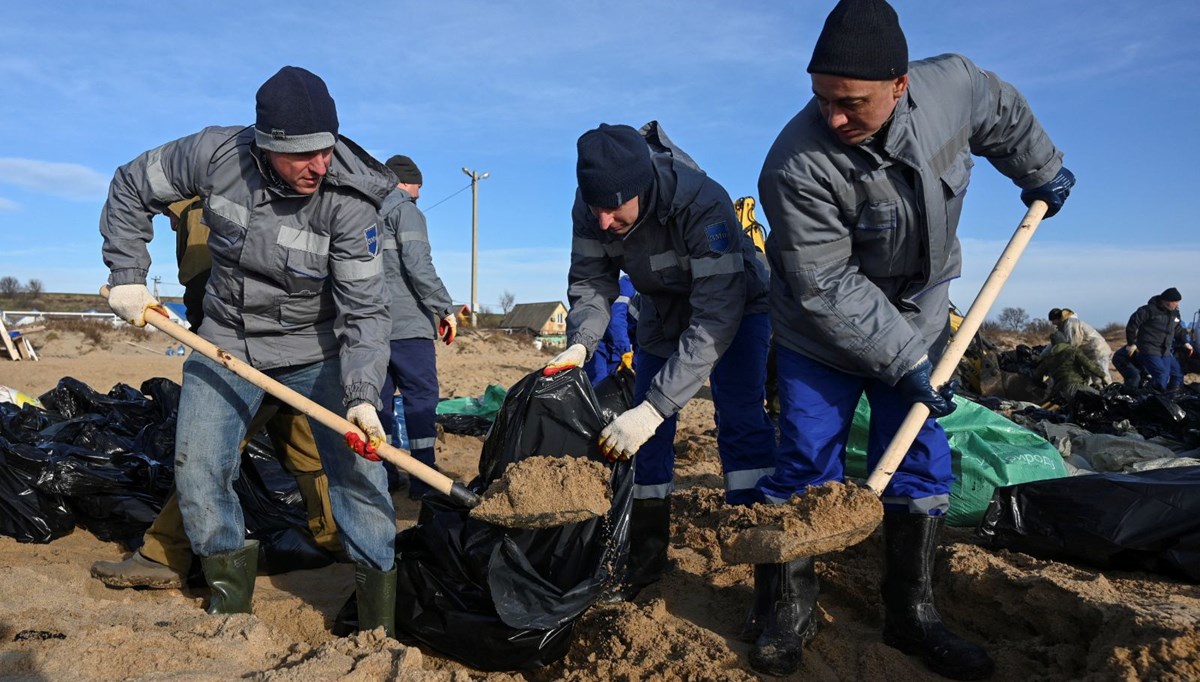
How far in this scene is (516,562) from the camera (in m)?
2.67

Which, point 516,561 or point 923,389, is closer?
point 923,389

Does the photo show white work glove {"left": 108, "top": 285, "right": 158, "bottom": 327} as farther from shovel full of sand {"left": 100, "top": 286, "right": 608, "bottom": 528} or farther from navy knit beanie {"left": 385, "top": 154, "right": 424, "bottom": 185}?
navy knit beanie {"left": 385, "top": 154, "right": 424, "bottom": 185}

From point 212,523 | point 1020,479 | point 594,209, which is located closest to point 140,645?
point 212,523

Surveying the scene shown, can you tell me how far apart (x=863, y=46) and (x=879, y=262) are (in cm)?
64

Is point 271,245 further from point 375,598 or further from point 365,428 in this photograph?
point 375,598

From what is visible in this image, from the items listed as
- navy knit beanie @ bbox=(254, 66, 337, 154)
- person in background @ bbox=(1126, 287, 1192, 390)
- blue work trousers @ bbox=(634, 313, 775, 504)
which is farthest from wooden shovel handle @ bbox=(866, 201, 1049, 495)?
person in background @ bbox=(1126, 287, 1192, 390)

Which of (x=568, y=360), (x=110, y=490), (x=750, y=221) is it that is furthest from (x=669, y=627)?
(x=750, y=221)

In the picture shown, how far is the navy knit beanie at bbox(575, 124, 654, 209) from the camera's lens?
2.71 m

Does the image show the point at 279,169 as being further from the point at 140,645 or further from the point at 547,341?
the point at 547,341

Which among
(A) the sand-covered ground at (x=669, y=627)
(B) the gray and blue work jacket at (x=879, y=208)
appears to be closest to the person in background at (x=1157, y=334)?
(A) the sand-covered ground at (x=669, y=627)

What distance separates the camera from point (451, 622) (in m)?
2.77

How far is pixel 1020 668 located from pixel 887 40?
173cm

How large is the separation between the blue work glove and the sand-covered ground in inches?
46.4

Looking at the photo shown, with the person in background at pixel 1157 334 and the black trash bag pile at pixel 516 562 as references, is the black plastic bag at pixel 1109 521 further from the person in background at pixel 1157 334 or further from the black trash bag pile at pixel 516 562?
the person in background at pixel 1157 334
